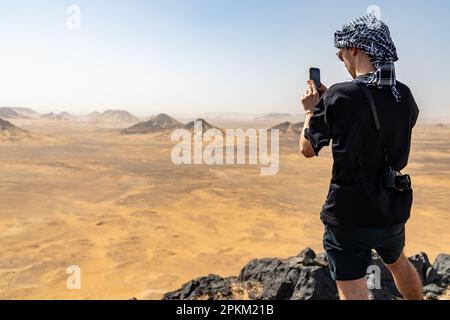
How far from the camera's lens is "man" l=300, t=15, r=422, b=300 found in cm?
152

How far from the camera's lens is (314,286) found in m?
3.42

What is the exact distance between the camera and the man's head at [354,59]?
1.65 m

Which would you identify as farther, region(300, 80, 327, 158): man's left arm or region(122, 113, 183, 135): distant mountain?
region(122, 113, 183, 135): distant mountain

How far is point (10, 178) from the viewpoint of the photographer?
14789mm

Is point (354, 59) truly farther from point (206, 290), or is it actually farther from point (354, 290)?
A: point (206, 290)

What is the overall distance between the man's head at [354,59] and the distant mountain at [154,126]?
4018 cm

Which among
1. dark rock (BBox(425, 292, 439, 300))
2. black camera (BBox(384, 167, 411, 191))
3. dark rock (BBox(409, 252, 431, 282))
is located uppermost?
black camera (BBox(384, 167, 411, 191))

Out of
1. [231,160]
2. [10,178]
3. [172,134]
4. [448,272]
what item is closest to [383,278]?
[448,272]

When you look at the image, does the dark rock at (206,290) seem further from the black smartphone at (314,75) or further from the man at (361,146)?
the black smartphone at (314,75)

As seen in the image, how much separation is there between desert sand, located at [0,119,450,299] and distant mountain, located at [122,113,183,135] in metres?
24.3

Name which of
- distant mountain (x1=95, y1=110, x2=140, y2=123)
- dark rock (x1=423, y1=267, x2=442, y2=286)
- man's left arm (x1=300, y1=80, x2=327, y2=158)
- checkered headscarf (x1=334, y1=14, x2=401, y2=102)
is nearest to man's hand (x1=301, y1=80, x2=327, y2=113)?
man's left arm (x1=300, y1=80, x2=327, y2=158)

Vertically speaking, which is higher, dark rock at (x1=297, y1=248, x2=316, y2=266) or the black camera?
the black camera

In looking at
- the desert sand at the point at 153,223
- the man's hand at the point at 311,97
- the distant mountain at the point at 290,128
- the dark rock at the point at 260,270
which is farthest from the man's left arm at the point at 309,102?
the distant mountain at the point at 290,128

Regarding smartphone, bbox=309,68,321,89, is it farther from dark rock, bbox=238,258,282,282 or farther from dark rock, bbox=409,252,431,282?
dark rock, bbox=409,252,431,282
